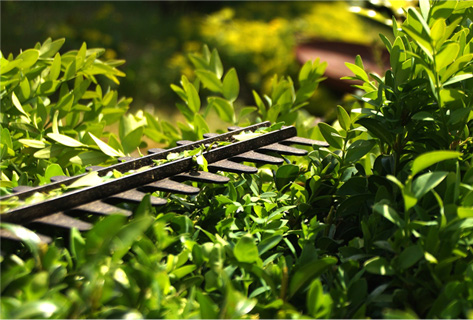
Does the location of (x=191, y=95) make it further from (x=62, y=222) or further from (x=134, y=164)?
(x=62, y=222)

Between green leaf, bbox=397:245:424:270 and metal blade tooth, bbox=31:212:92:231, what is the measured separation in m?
0.38

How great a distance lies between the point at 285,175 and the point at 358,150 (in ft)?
0.42

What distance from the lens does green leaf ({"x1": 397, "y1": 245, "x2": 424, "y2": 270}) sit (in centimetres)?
60

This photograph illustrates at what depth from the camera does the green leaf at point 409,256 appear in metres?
0.60

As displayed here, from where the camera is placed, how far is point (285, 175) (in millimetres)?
890

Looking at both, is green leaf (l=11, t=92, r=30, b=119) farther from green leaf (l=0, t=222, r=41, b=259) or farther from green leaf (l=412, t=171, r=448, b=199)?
green leaf (l=412, t=171, r=448, b=199)

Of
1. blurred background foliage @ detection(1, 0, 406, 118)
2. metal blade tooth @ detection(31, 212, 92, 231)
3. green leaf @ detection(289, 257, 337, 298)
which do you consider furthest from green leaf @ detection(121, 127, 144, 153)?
blurred background foliage @ detection(1, 0, 406, 118)

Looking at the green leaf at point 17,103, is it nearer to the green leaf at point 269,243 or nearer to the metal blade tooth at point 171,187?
the metal blade tooth at point 171,187

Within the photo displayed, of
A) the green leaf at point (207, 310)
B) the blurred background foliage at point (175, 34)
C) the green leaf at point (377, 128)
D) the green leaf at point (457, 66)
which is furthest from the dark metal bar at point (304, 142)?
the blurred background foliage at point (175, 34)

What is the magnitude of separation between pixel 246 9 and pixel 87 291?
30.9 feet

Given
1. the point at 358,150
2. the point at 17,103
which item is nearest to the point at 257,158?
the point at 358,150

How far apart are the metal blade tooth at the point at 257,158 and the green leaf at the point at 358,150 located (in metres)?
0.11

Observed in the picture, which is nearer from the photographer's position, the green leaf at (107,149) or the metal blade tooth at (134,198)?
the metal blade tooth at (134,198)

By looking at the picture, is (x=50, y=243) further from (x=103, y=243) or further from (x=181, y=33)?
(x=181, y=33)
